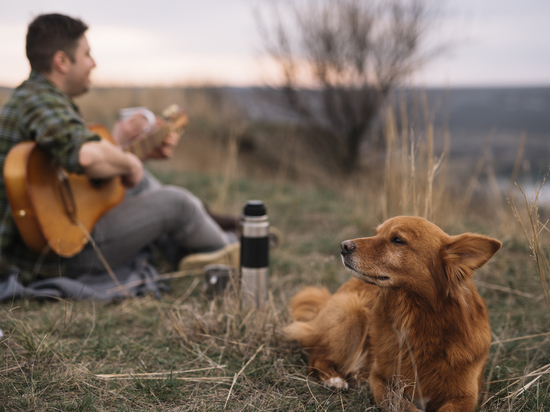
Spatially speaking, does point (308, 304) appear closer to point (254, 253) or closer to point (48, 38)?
point (254, 253)

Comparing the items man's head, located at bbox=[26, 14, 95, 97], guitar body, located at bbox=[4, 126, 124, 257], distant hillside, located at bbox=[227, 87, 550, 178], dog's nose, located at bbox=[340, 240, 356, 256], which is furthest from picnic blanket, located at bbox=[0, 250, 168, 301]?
distant hillside, located at bbox=[227, 87, 550, 178]

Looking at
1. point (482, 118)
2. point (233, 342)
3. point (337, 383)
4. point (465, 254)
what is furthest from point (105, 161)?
point (482, 118)

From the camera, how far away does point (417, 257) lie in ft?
5.00

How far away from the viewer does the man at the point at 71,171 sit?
246 cm

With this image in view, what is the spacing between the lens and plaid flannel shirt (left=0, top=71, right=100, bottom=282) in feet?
7.93

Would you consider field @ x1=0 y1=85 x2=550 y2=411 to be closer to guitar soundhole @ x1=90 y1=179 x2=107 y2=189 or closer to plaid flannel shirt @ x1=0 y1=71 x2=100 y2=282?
plaid flannel shirt @ x1=0 y1=71 x2=100 y2=282

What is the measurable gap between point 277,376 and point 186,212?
1.58 m

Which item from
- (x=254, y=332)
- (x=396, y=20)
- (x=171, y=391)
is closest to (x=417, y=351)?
(x=254, y=332)

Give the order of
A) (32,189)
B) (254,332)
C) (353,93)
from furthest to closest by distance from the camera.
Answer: (353,93) → (32,189) → (254,332)

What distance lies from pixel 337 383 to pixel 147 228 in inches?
69.4

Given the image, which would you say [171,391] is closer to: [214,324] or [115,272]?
[214,324]

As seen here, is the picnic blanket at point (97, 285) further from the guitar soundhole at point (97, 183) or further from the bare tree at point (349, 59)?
the bare tree at point (349, 59)

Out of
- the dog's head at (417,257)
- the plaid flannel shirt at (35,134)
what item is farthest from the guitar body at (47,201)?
the dog's head at (417,257)

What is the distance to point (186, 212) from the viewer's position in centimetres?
316
